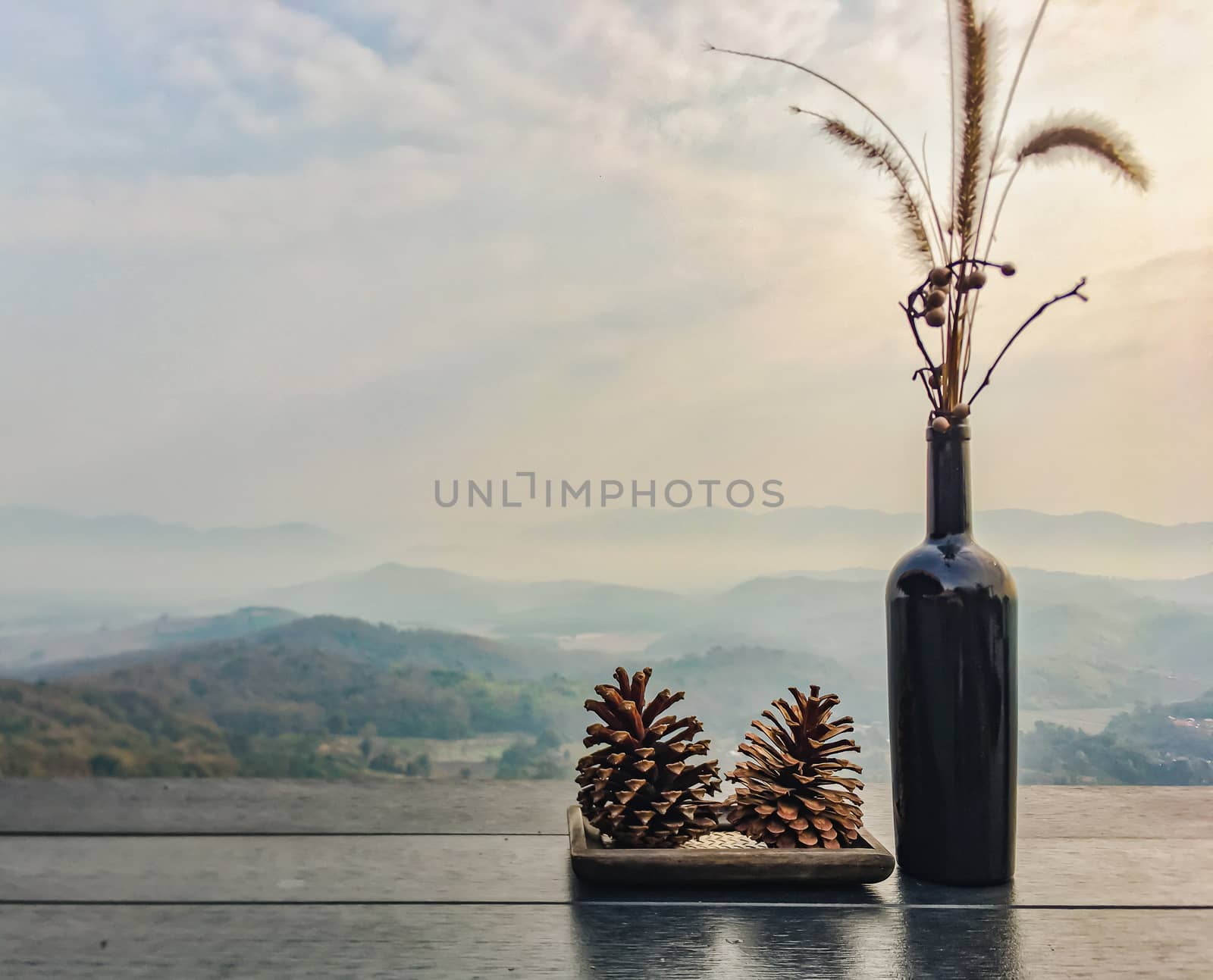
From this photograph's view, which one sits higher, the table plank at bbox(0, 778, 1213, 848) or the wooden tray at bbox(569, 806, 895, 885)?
the wooden tray at bbox(569, 806, 895, 885)

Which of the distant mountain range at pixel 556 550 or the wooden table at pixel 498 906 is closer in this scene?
the wooden table at pixel 498 906

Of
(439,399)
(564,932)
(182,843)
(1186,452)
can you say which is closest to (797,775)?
(564,932)

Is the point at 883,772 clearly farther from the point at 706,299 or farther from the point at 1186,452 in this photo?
the point at 706,299

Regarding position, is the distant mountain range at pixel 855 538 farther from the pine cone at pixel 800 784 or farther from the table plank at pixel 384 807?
the pine cone at pixel 800 784

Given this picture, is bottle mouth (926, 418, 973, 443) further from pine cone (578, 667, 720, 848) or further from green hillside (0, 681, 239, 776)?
green hillside (0, 681, 239, 776)

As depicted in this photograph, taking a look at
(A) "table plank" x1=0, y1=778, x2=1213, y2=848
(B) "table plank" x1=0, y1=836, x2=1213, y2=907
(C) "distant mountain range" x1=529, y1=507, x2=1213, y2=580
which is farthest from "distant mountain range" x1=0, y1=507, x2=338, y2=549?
(B) "table plank" x1=0, y1=836, x2=1213, y2=907

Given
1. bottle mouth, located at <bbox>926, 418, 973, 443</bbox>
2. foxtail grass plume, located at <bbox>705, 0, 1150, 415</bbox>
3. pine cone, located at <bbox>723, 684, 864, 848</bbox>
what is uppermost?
foxtail grass plume, located at <bbox>705, 0, 1150, 415</bbox>

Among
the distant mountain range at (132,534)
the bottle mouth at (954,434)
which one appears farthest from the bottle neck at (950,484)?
the distant mountain range at (132,534)
